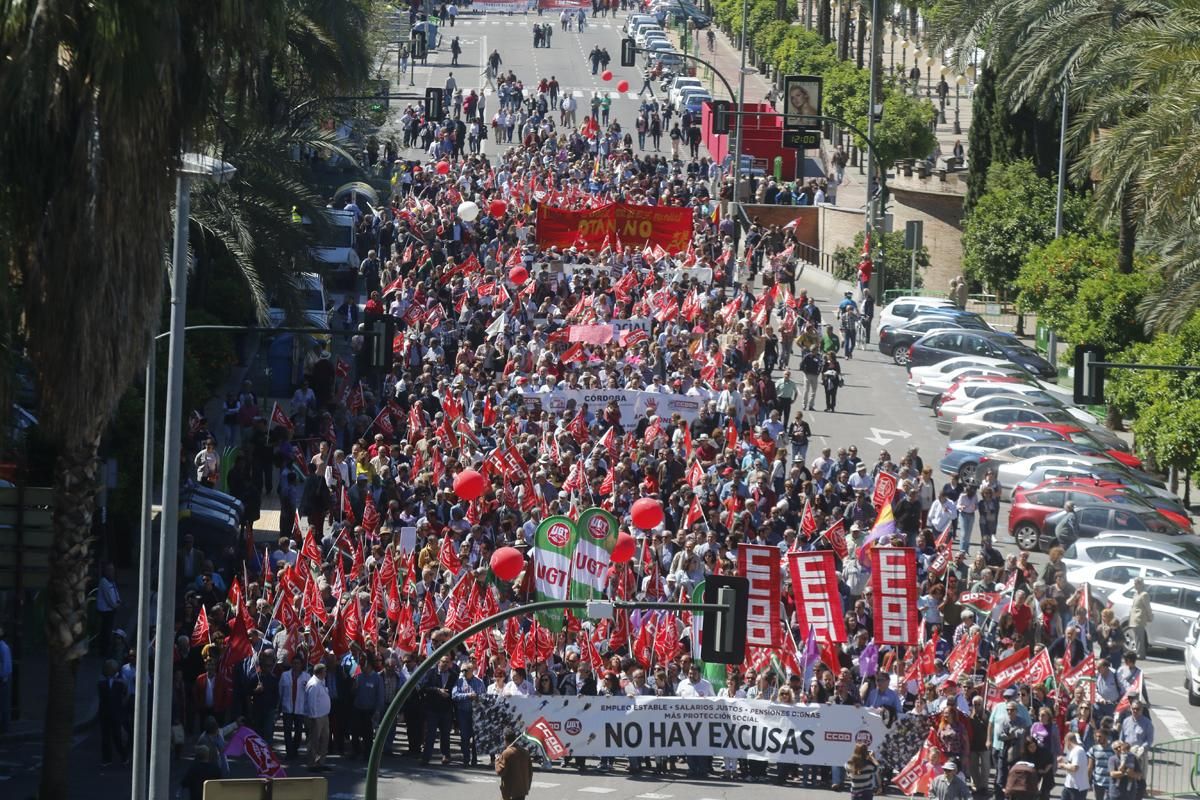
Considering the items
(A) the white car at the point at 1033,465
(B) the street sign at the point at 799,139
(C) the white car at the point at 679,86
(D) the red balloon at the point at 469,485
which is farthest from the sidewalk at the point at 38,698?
(C) the white car at the point at 679,86

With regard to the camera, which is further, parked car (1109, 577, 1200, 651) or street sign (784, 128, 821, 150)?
street sign (784, 128, 821, 150)

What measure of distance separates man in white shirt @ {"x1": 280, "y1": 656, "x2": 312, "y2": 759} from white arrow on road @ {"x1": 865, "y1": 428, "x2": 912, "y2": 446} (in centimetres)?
1824

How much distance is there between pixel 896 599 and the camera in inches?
1000

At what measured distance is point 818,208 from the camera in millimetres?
68938

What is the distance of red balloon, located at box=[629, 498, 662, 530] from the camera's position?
29422mm

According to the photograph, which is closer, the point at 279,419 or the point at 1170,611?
the point at 1170,611

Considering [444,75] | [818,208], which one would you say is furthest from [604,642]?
[444,75]

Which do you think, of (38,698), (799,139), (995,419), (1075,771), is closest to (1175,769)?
(1075,771)

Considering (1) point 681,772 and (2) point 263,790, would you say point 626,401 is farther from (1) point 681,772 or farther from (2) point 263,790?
(2) point 263,790

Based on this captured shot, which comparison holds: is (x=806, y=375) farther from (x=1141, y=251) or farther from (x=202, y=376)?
(x=202, y=376)

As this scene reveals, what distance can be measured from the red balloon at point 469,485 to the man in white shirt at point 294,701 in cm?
626

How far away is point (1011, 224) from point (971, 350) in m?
9.02

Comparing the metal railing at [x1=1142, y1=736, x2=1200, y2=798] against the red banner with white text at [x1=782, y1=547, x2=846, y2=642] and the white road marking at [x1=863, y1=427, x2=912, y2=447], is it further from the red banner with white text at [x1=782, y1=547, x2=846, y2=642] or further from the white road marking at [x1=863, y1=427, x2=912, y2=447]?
the white road marking at [x1=863, y1=427, x2=912, y2=447]

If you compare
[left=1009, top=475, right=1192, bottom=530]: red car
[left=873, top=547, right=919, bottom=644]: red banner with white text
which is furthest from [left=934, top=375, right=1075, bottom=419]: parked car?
[left=873, top=547, right=919, bottom=644]: red banner with white text
